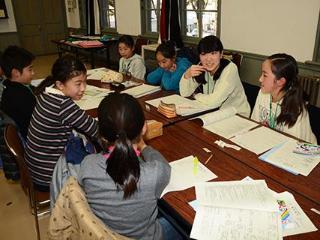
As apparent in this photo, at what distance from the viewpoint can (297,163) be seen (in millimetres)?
1263

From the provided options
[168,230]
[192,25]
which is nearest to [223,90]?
[168,230]

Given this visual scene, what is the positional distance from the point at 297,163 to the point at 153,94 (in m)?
1.31

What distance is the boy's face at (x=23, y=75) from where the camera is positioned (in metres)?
2.09

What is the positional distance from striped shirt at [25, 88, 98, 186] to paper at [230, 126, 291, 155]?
80 cm

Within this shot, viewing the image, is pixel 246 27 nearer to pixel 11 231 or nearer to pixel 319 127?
pixel 319 127

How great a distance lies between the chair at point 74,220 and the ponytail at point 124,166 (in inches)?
4.8

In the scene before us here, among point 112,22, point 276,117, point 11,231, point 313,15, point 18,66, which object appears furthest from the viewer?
point 112,22

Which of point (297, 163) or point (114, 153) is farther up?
point (114, 153)

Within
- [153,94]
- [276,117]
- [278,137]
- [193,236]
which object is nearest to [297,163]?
[278,137]

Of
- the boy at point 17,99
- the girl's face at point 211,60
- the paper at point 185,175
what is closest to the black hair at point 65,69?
the boy at point 17,99

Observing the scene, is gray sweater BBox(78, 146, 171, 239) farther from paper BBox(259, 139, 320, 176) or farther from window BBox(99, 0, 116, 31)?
window BBox(99, 0, 116, 31)

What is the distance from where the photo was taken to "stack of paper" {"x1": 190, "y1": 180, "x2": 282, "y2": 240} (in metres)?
0.90

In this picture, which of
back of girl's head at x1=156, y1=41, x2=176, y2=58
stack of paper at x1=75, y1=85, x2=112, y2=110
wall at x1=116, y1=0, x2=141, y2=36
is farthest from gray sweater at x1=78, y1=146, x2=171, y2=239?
wall at x1=116, y1=0, x2=141, y2=36

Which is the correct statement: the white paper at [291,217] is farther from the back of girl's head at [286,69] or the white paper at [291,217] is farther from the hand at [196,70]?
the hand at [196,70]
